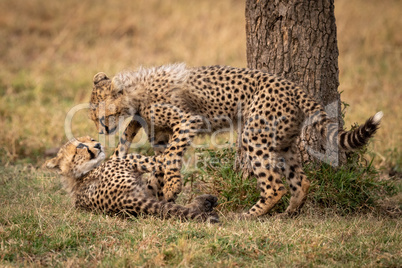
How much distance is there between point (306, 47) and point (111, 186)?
2086mm

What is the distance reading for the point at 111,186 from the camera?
169 inches

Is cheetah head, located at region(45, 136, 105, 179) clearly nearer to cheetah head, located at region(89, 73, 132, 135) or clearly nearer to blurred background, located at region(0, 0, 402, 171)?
cheetah head, located at region(89, 73, 132, 135)

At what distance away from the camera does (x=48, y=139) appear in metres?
6.76

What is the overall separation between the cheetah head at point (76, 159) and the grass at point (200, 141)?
0.33 meters

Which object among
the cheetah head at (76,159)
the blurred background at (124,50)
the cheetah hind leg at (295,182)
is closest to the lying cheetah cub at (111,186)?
the cheetah head at (76,159)

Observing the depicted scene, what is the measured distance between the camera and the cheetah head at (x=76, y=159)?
4766mm

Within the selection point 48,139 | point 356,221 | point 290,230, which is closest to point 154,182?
point 290,230

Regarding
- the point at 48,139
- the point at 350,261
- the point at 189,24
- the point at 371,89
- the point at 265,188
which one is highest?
the point at 189,24

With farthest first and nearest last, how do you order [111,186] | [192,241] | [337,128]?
[111,186], [337,128], [192,241]

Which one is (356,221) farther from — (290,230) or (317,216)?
(290,230)

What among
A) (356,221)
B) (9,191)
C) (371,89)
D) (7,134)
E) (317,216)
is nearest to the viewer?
(356,221)

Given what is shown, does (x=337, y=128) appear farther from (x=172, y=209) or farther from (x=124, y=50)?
(x=124, y=50)

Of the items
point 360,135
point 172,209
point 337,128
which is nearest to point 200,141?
point 172,209

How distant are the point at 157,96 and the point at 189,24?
718 cm
